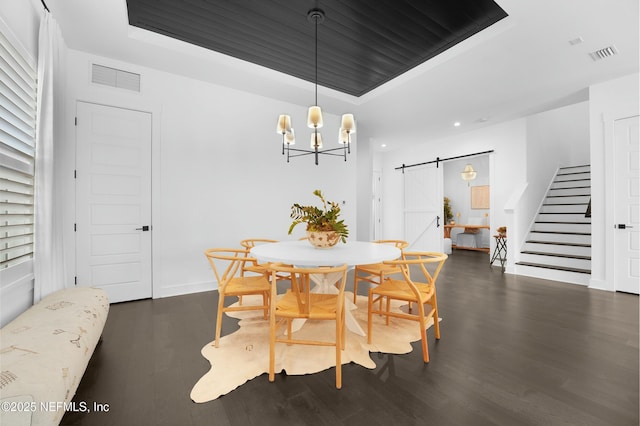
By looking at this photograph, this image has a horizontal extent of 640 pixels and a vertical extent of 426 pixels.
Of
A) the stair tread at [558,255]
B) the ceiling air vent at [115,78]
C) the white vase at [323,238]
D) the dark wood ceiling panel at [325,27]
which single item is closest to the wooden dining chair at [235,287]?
the white vase at [323,238]

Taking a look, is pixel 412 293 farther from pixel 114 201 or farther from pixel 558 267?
pixel 558 267

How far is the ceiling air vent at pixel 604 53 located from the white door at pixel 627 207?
44.6 inches

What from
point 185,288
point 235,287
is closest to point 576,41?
point 235,287

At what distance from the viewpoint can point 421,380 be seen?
5.94 ft

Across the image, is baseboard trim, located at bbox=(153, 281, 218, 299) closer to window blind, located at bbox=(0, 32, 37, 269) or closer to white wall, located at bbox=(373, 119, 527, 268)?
window blind, located at bbox=(0, 32, 37, 269)

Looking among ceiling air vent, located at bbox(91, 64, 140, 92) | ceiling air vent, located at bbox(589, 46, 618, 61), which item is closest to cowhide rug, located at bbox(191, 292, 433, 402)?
ceiling air vent, located at bbox(91, 64, 140, 92)

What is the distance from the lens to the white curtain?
220 centimetres

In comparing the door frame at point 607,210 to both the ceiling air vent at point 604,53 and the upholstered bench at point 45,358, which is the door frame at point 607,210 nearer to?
the ceiling air vent at point 604,53

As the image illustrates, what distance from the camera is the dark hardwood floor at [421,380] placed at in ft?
4.89

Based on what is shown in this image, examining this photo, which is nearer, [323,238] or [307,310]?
[307,310]

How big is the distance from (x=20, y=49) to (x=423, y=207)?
7375 mm

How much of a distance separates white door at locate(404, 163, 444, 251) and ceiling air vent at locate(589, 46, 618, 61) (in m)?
3.88

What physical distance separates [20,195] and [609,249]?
21.6 feet

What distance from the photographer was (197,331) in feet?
8.44
